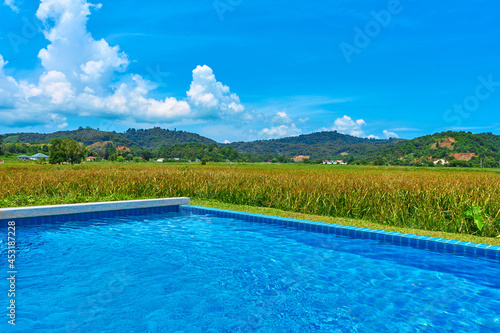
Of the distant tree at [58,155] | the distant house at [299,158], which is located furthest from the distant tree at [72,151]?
the distant house at [299,158]

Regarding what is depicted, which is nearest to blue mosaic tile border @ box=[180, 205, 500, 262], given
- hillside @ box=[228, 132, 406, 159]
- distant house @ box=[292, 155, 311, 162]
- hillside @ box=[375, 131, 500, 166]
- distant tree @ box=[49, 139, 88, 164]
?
distant tree @ box=[49, 139, 88, 164]

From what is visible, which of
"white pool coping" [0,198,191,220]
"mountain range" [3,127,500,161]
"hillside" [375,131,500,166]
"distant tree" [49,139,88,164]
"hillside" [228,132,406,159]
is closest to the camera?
"white pool coping" [0,198,191,220]

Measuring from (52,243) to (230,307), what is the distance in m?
4.62

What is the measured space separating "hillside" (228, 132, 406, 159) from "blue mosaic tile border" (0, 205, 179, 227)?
143 meters

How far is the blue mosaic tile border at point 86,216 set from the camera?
320 inches

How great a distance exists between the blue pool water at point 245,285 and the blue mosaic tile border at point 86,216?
32.8 inches

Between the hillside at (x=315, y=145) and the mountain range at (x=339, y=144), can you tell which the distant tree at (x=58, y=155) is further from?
the hillside at (x=315, y=145)

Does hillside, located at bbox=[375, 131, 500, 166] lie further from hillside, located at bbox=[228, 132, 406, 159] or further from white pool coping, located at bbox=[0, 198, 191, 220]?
white pool coping, located at bbox=[0, 198, 191, 220]

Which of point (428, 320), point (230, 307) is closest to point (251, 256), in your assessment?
point (230, 307)

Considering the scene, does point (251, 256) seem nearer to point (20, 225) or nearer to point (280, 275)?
point (280, 275)

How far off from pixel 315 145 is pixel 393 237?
165 metres

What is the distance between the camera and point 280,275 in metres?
5.18

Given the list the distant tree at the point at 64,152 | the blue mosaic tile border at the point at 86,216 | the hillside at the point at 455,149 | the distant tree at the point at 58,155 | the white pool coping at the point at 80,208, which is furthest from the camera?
the hillside at the point at 455,149

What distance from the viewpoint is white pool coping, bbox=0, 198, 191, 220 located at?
8023 millimetres
